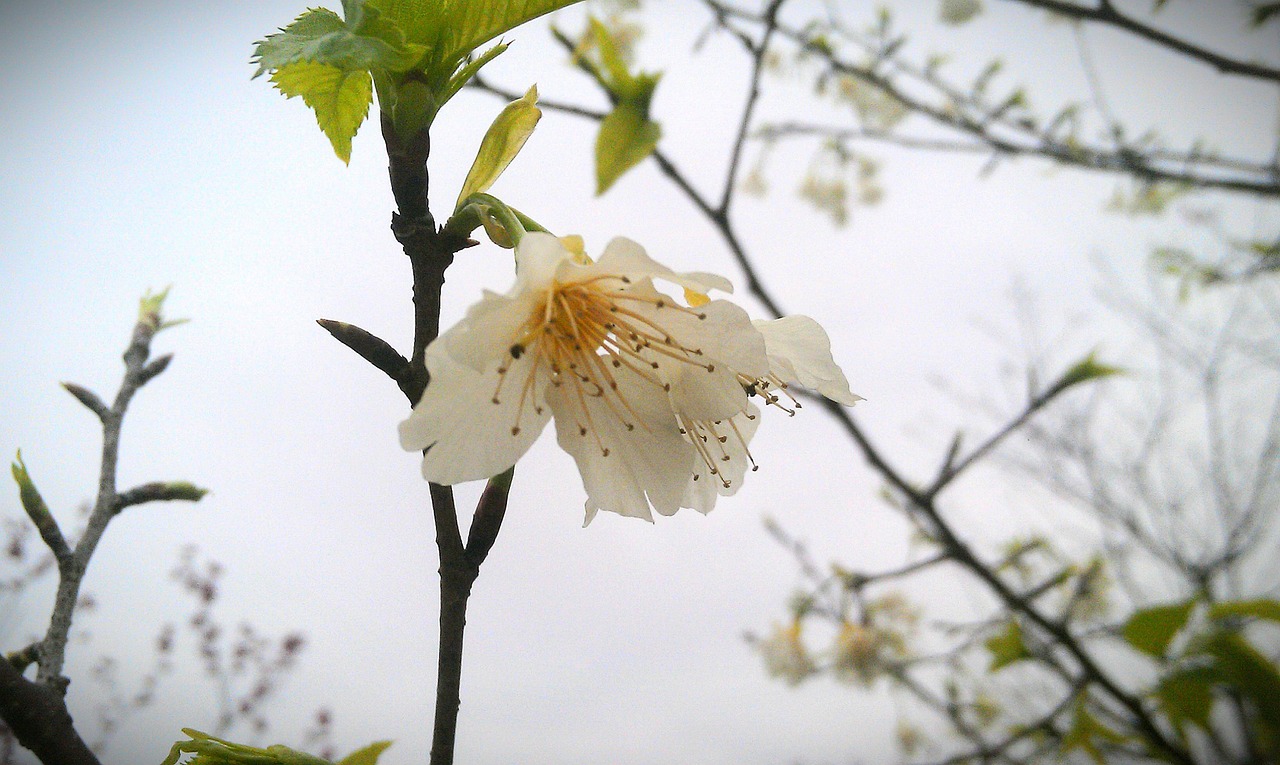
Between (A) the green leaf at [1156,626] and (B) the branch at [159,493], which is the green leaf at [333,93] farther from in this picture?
(A) the green leaf at [1156,626]

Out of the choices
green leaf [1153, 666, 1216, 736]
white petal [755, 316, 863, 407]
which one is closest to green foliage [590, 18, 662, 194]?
white petal [755, 316, 863, 407]

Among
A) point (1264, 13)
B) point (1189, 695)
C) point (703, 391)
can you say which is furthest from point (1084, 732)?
point (1264, 13)

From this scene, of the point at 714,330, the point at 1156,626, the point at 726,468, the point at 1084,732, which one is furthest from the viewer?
the point at 1084,732

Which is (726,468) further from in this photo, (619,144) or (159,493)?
(159,493)

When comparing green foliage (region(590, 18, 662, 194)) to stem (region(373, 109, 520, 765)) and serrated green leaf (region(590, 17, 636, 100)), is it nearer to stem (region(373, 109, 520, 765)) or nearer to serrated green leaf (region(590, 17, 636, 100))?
serrated green leaf (region(590, 17, 636, 100))

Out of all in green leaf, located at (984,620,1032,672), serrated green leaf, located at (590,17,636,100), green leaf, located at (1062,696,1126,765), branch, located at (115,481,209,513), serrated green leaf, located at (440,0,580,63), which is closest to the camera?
serrated green leaf, located at (440,0,580,63)

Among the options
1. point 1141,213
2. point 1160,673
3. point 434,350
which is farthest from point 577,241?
point 1141,213
